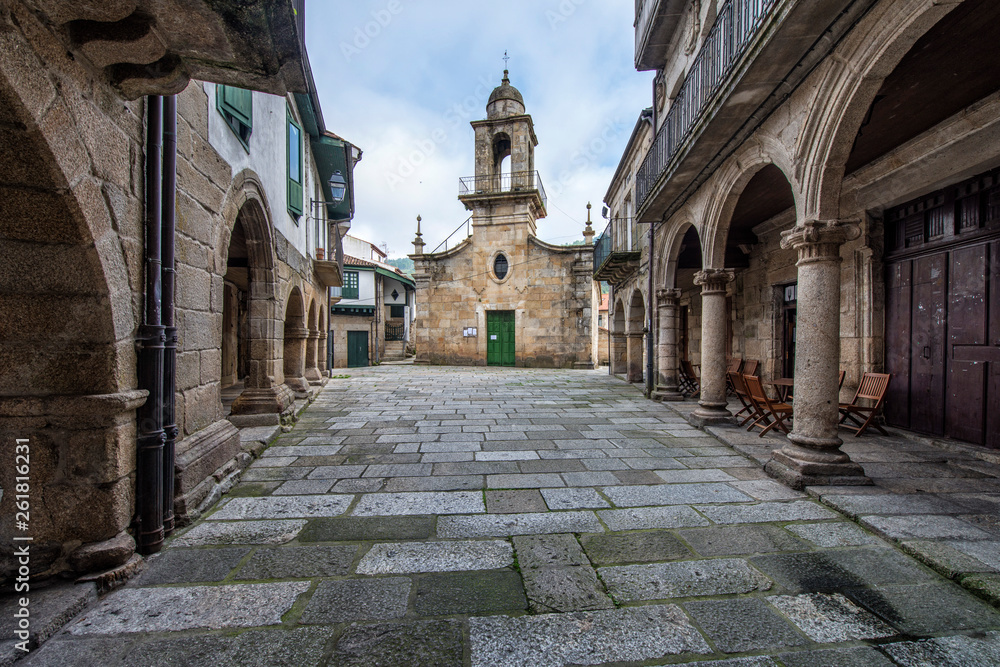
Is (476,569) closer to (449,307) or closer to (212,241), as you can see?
(212,241)

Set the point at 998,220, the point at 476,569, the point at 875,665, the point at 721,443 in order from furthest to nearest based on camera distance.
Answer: the point at 721,443 < the point at 998,220 < the point at 476,569 < the point at 875,665

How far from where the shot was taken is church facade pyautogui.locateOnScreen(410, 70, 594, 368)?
17.4 meters

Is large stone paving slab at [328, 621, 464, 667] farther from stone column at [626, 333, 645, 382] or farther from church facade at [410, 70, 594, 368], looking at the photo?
church facade at [410, 70, 594, 368]

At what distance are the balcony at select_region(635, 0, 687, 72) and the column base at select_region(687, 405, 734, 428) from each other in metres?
6.61

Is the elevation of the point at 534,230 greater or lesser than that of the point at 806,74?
greater

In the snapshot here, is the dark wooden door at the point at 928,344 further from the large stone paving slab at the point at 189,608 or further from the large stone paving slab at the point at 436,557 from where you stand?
the large stone paving slab at the point at 189,608

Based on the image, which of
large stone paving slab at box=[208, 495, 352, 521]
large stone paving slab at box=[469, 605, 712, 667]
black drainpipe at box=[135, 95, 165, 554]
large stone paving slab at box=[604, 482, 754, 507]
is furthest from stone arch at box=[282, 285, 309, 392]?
large stone paving slab at box=[469, 605, 712, 667]

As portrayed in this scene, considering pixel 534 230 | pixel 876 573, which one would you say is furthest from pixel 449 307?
pixel 876 573

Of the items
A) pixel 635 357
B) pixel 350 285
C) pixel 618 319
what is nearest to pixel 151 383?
pixel 635 357

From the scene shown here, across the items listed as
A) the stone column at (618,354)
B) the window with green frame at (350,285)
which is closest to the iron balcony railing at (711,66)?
the stone column at (618,354)

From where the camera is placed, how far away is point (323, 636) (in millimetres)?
1890

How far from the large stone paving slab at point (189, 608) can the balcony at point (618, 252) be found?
978cm

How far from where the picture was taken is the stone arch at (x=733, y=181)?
420 centimetres

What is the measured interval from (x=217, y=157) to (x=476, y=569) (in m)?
3.97
